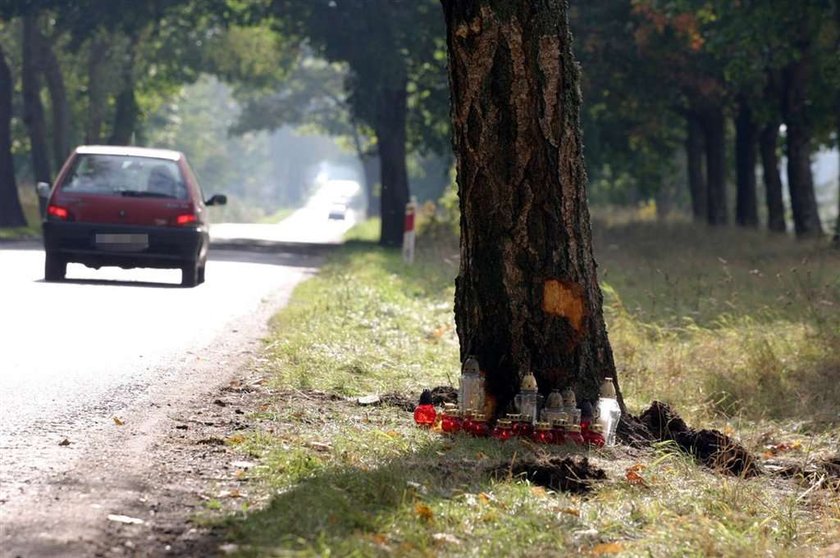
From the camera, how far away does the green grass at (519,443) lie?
6.10 m

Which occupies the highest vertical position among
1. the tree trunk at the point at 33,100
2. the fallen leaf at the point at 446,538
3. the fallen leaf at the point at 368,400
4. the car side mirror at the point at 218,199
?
the tree trunk at the point at 33,100

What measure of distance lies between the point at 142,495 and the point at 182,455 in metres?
1.06

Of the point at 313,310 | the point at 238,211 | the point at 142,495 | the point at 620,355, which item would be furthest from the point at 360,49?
the point at 238,211

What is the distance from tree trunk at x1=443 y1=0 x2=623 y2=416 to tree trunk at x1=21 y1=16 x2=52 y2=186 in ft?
112

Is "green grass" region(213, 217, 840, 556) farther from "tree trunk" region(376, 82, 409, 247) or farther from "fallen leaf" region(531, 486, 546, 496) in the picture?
"tree trunk" region(376, 82, 409, 247)

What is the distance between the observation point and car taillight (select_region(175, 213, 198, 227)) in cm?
1905

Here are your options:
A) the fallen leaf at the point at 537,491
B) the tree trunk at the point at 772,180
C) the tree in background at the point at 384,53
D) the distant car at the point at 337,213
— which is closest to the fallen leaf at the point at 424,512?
the fallen leaf at the point at 537,491

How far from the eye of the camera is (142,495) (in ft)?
21.8

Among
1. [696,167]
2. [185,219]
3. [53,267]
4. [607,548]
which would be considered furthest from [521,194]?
[696,167]

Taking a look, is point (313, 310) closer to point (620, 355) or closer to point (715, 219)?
point (620, 355)

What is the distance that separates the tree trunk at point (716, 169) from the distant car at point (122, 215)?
72.6 ft

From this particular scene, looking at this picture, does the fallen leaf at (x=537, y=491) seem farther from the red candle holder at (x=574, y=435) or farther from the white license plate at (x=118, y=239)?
the white license plate at (x=118, y=239)

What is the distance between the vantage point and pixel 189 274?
19.3 meters

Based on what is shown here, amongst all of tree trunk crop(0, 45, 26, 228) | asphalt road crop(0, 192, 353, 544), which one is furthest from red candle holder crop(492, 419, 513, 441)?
tree trunk crop(0, 45, 26, 228)
